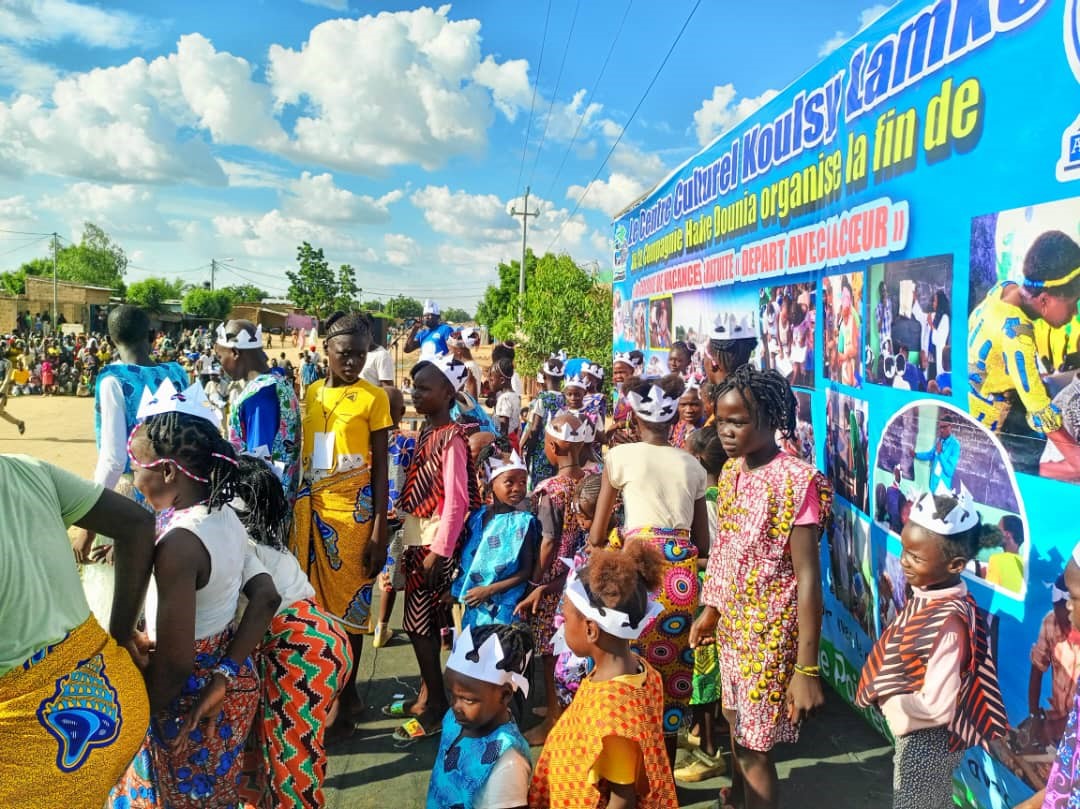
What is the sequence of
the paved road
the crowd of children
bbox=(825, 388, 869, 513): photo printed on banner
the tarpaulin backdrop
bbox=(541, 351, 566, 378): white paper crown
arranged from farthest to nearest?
1. bbox=(541, 351, 566, 378): white paper crown
2. bbox=(825, 388, 869, 513): photo printed on banner
3. the paved road
4. the tarpaulin backdrop
5. the crowd of children

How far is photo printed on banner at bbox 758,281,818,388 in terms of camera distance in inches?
177

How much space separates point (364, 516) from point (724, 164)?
404 cm

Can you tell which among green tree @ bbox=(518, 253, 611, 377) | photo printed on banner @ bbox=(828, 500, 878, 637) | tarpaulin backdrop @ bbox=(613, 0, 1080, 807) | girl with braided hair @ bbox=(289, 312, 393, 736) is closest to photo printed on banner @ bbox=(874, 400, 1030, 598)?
tarpaulin backdrop @ bbox=(613, 0, 1080, 807)

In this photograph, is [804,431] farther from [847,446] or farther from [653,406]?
[653,406]

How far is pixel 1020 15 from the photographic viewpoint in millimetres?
2604

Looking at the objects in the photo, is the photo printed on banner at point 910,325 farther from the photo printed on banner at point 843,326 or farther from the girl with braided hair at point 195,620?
the girl with braided hair at point 195,620

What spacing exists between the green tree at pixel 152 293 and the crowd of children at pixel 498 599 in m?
48.8

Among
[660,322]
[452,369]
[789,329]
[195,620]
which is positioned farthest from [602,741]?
[660,322]

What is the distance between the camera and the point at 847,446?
4.01m

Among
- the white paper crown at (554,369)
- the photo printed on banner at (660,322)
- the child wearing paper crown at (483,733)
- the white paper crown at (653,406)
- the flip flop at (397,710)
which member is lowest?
the flip flop at (397,710)

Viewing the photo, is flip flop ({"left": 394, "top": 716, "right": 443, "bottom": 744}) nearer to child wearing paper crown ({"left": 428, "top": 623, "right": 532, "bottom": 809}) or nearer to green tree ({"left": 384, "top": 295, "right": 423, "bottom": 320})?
child wearing paper crown ({"left": 428, "top": 623, "right": 532, "bottom": 809})

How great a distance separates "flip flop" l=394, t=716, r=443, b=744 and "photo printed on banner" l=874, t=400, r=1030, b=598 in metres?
2.48

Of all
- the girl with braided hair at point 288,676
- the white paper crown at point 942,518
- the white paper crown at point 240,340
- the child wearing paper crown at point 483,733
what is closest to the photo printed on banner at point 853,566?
the white paper crown at point 942,518

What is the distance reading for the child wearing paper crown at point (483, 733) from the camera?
233 cm
